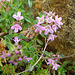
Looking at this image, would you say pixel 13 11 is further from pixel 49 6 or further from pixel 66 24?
pixel 66 24

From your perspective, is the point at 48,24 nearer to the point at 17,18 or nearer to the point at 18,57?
the point at 17,18

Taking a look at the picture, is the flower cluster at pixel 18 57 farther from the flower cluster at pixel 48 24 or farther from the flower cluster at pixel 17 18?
the flower cluster at pixel 48 24

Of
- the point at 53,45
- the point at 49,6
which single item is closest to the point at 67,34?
the point at 53,45

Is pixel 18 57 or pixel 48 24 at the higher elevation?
pixel 48 24

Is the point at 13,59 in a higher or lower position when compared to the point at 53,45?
lower

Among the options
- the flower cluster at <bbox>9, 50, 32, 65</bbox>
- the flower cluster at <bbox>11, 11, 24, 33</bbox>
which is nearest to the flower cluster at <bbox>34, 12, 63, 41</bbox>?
the flower cluster at <bbox>11, 11, 24, 33</bbox>

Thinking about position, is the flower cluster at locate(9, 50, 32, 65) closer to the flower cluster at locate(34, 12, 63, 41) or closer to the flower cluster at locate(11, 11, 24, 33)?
the flower cluster at locate(11, 11, 24, 33)

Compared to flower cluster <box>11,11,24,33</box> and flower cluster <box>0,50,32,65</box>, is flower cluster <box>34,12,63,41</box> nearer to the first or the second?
flower cluster <box>11,11,24,33</box>

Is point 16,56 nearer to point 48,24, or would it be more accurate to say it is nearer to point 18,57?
point 18,57

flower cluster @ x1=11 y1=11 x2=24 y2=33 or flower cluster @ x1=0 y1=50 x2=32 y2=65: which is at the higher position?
flower cluster @ x1=11 y1=11 x2=24 y2=33

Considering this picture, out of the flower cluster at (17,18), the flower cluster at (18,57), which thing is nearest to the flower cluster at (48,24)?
the flower cluster at (17,18)

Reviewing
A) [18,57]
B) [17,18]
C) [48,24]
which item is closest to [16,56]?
[18,57]
